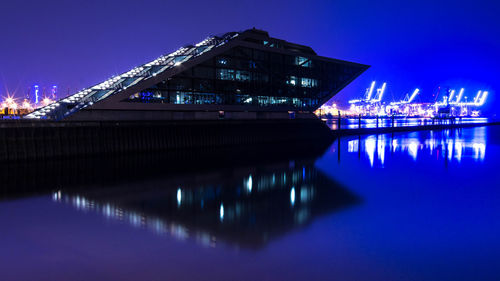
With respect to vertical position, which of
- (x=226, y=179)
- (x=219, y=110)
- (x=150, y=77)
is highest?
(x=150, y=77)

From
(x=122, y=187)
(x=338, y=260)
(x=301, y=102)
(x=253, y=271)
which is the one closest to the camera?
(x=253, y=271)

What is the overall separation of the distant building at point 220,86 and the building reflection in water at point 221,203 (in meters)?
13.9

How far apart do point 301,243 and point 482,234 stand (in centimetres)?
508

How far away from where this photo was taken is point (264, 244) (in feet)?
28.3

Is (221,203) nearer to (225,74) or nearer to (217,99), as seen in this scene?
(217,99)

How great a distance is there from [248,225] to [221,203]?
121 inches

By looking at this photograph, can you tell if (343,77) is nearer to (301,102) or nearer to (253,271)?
(301,102)

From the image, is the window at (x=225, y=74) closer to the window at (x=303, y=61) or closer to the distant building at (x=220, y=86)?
the distant building at (x=220, y=86)

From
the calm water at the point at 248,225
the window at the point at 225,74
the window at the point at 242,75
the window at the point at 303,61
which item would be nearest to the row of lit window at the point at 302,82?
the window at the point at 303,61

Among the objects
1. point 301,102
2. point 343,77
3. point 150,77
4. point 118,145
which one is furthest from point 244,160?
point 343,77

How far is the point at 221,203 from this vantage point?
13.1 metres

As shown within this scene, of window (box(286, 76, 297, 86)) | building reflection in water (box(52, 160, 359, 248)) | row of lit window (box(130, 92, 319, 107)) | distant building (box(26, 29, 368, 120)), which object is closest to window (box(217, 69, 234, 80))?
distant building (box(26, 29, 368, 120))

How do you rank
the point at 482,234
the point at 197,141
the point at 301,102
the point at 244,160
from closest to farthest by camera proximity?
1. the point at 482,234
2. the point at 244,160
3. the point at 197,141
4. the point at 301,102

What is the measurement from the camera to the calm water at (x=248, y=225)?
7.30m
